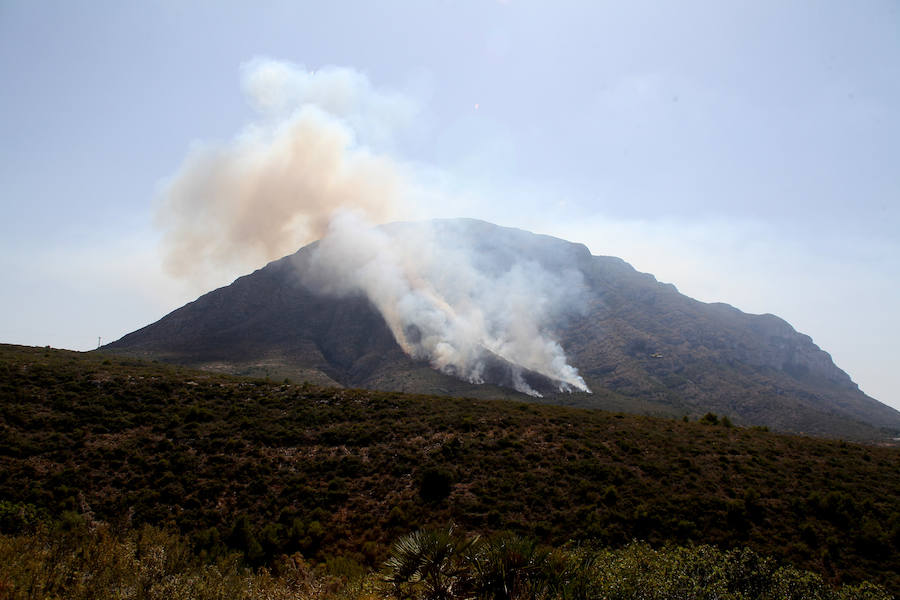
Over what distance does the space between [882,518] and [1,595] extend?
3806 cm

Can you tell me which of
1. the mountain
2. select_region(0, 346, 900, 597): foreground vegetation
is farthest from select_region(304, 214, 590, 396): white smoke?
select_region(0, 346, 900, 597): foreground vegetation

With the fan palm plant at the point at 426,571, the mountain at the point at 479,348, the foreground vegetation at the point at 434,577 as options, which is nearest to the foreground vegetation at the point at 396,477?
Result: the foreground vegetation at the point at 434,577

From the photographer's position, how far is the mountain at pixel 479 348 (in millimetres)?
119500

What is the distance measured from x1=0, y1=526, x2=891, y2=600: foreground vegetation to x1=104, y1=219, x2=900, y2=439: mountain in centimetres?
8914

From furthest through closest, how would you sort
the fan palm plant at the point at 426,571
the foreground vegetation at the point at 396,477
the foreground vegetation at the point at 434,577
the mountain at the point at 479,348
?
the mountain at the point at 479,348, the foreground vegetation at the point at 396,477, the fan palm plant at the point at 426,571, the foreground vegetation at the point at 434,577

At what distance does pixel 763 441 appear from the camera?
37.6m

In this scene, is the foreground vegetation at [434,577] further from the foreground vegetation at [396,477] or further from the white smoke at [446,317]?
the white smoke at [446,317]

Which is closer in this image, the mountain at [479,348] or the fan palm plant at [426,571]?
the fan palm plant at [426,571]

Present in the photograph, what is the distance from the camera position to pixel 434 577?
42.8ft

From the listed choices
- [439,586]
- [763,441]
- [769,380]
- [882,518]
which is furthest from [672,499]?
[769,380]

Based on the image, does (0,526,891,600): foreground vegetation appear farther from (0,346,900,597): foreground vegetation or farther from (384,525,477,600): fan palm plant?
(0,346,900,597): foreground vegetation

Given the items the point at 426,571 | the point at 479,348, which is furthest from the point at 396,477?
the point at 479,348

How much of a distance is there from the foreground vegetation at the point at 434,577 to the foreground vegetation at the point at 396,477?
554 centimetres

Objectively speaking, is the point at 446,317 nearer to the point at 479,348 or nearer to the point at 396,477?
the point at 479,348
